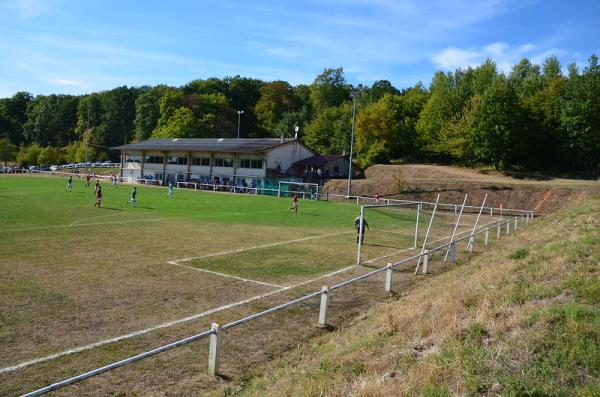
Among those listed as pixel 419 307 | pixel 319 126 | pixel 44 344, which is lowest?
pixel 44 344

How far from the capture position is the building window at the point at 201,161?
66.1 meters

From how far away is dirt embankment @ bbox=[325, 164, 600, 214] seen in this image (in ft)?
147

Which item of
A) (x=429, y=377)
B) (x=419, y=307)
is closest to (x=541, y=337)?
(x=429, y=377)

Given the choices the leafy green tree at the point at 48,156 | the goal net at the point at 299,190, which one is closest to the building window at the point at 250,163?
the goal net at the point at 299,190

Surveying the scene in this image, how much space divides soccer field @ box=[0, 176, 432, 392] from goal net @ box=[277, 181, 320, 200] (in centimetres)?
2039

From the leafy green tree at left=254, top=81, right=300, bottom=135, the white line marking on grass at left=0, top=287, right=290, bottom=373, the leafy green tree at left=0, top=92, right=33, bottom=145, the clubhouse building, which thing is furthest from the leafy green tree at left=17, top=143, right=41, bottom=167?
the white line marking on grass at left=0, top=287, right=290, bottom=373

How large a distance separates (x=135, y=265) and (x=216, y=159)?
5120 centimetres

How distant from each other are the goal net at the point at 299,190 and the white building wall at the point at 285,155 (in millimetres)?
6651

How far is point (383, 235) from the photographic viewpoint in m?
25.6

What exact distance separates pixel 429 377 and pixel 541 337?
182 cm

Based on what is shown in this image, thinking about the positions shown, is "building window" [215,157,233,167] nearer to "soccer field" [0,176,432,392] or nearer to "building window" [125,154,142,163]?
"building window" [125,154,142,163]

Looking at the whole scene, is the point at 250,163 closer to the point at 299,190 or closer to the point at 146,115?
the point at 299,190

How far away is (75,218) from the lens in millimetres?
25812

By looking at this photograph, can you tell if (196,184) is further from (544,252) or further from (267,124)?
(544,252)
